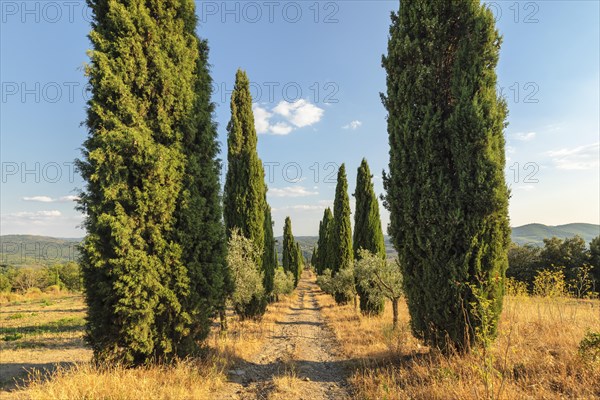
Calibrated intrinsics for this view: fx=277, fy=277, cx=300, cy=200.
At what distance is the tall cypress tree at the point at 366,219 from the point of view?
16625 mm

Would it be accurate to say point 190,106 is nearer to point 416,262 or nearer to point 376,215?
point 416,262

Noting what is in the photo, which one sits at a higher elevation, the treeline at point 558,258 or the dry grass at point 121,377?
the dry grass at point 121,377

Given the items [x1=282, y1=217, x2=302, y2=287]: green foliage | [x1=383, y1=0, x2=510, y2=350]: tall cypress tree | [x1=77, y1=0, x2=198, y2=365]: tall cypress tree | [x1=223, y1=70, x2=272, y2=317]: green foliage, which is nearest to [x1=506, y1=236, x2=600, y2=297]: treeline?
[x1=282, y1=217, x2=302, y2=287]: green foliage

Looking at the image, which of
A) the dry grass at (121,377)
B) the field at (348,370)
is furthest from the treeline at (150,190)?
the field at (348,370)

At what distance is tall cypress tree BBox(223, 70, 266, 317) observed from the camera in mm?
13438

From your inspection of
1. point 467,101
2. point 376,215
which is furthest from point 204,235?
point 376,215

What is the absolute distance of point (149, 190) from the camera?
5.57 metres

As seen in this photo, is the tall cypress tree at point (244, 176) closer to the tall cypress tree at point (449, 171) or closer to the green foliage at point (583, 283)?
the tall cypress tree at point (449, 171)

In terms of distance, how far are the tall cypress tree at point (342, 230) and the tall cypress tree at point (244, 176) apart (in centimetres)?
895

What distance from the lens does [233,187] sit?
538 inches

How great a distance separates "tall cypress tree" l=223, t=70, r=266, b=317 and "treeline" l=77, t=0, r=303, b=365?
6.62 meters

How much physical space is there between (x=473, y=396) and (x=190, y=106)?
7312 millimetres

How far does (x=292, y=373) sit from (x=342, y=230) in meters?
16.3

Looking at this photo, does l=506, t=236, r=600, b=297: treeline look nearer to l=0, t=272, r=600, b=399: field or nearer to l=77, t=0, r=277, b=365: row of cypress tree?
l=0, t=272, r=600, b=399: field
